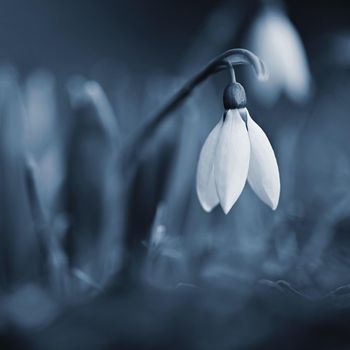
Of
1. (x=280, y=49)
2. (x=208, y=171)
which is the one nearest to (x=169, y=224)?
(x=208, y=171)

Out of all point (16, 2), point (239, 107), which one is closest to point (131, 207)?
point (239, 107)

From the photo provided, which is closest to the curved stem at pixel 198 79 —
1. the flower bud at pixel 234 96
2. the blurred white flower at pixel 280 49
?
the flower bud at pixel 234 96

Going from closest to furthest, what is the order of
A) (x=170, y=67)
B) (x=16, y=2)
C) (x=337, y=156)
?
(x=337, y=156), (x=170, y=67), (x=16, y=2)

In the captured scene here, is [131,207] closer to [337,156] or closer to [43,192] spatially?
[43,192]

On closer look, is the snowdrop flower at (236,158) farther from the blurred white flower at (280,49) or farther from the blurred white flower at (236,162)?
the blurred white flower at (280,49)

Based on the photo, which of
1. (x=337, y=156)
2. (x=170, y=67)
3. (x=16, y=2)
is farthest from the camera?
(x=16, y=2)

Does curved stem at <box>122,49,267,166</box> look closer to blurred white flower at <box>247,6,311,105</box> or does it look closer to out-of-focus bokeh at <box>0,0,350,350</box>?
out-of-focus bokeh at <box>0,0,350,350</box>

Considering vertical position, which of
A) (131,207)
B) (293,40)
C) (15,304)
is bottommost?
(15,304)

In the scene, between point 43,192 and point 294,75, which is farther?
point 294,75

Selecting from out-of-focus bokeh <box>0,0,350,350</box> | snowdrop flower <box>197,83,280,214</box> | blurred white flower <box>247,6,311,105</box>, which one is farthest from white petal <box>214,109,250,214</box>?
blurred white flower <box>247,6,311,105</box>
